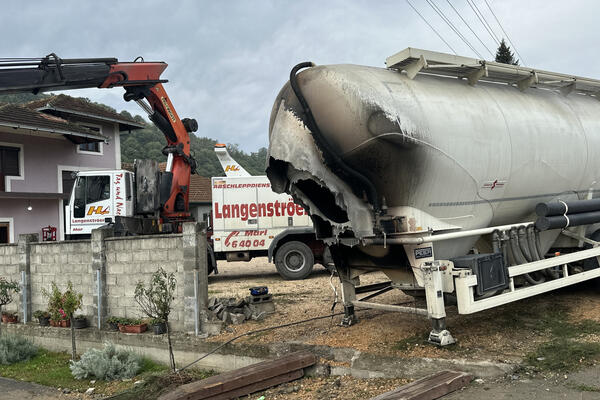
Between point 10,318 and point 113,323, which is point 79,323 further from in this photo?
point 10,318

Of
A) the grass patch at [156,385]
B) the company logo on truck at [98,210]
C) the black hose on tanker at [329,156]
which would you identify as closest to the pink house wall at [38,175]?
the company logo on truck at [98,210]

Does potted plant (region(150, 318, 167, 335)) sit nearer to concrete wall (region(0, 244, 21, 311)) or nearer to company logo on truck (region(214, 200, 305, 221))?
concrete wall (region(0, 244, 21, 311))

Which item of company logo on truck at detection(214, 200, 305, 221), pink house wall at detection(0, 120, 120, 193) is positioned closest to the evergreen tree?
company logo on truck at detection(214, 200, 305, 221)

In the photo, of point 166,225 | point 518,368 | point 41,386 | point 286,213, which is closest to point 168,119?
point 166,225

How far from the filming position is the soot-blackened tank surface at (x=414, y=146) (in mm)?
6223

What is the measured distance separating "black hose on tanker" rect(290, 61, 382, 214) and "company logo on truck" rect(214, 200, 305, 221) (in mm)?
7846

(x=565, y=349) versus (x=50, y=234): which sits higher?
(x=50, y=234)

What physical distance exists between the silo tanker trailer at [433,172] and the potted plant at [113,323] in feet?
14.6

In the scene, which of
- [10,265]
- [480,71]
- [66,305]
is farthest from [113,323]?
[480,71]

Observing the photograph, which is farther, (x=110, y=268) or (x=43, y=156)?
(x=43, y=156)

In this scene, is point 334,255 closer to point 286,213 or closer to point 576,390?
point 576,390

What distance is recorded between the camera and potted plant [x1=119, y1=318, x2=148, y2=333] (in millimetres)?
9102

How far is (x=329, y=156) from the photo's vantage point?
6363 millimetres

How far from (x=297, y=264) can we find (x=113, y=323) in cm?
595
